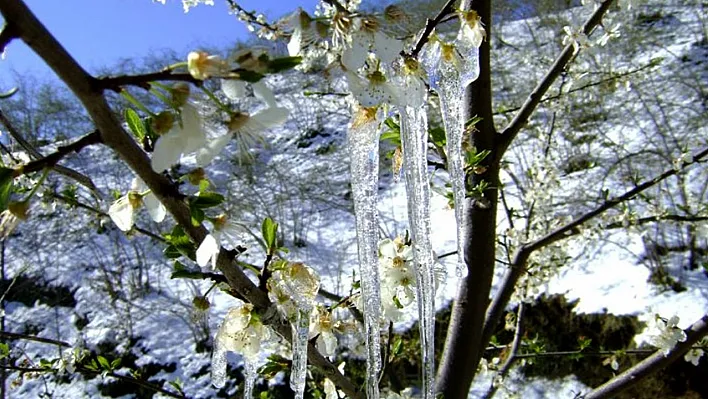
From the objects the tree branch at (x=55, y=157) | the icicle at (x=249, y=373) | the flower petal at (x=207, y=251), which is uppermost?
the tree branch at (x=55, y=157)

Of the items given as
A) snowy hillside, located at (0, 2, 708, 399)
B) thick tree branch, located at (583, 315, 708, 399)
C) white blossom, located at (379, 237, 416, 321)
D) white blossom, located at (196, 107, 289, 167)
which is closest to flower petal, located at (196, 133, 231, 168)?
white blossom, located at (196, 107, 289, 167)

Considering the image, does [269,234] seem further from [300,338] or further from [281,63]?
[281,63]

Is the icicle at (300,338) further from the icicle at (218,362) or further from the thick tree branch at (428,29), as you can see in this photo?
the thick tree branch at (428,29)

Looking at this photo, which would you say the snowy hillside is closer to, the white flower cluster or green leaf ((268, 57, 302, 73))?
the white flower cluster

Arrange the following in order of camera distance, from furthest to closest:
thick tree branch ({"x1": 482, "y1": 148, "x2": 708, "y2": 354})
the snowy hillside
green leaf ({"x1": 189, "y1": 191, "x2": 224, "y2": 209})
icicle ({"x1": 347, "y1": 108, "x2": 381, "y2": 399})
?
the snowy hillside
thick tree branch ({"x1": 482, "y1": 148, "x2": 708, "y2": 354})
icicle ({"x1": 347, "y1": 108, "x2": 381, "y2": 399})
green leaf ({"x1": 189, "y1": 191, "x2": 224, "y2": 209})

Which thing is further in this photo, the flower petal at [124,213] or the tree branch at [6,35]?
the flower petal at [124,213]

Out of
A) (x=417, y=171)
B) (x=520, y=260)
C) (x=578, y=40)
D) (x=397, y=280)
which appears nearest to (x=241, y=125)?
(x=417, y=171)

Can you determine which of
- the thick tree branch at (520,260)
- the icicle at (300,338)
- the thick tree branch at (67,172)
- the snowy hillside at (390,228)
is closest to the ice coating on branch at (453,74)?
the icicle at (300,338)
